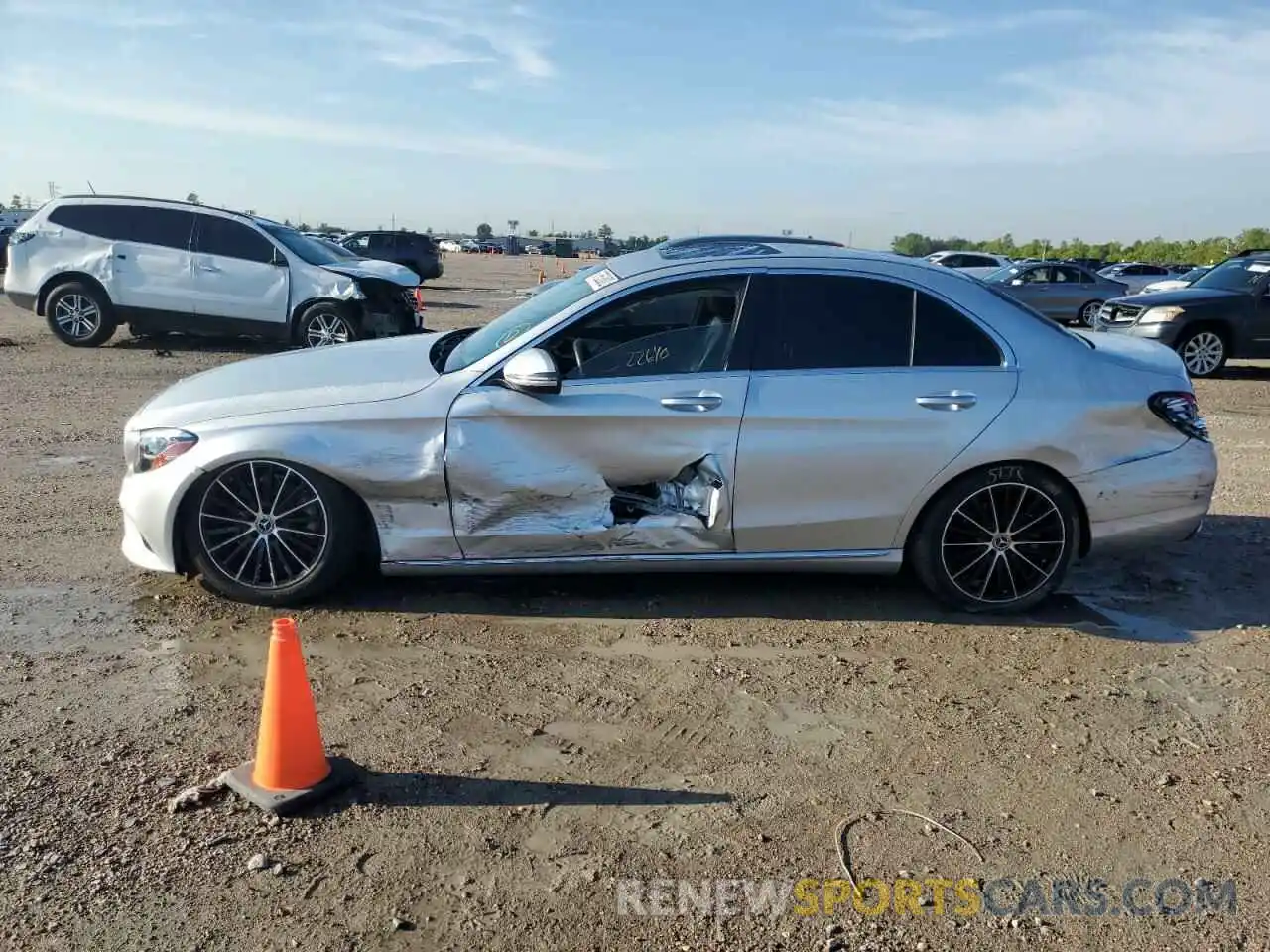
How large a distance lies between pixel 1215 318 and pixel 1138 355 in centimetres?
1011

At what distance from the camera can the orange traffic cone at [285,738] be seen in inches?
127

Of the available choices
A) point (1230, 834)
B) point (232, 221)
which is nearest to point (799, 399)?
point (1230, 834)

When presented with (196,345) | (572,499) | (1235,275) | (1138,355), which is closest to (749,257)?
(572,499)

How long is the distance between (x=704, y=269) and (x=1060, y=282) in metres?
18.9

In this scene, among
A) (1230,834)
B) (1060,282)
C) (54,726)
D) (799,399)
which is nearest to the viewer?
(1230,834)

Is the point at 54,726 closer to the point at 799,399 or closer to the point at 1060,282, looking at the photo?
the point at 799,399

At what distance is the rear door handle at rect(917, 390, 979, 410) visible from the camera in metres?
4.75

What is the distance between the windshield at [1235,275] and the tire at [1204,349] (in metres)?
0.70

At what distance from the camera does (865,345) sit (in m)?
4.85

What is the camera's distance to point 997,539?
4.90 meters

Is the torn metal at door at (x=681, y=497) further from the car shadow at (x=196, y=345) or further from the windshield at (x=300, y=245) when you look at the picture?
the car shadow at (x=196, y=345)

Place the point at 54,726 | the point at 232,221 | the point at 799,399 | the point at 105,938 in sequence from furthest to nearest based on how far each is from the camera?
the point at 232,221 → the point at 799,399 → the point at 54,726 → the point at 105,938

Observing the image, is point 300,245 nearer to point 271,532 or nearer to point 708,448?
point 271,532

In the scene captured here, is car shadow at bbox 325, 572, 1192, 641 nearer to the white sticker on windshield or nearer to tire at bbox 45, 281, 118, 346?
the white sticker on windshield
